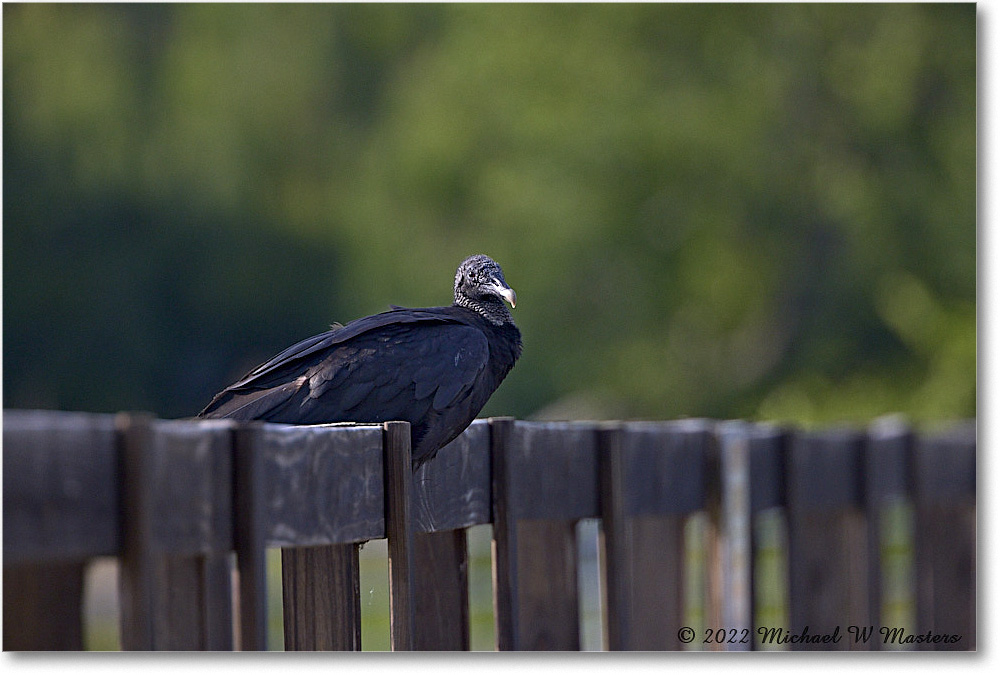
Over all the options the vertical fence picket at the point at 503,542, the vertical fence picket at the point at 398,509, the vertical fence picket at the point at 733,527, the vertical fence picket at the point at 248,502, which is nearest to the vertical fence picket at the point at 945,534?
the vertical fence picket at the point at 733,527

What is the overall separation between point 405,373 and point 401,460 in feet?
2.01

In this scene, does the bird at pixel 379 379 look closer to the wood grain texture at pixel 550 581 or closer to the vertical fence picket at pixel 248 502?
the wood grain texture at pixel 550 581

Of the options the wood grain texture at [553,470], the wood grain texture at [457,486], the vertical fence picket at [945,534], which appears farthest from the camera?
the vertical fence picket at [945,534]

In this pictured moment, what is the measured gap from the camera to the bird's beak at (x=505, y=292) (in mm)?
3123

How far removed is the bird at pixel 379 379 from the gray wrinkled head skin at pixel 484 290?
0.30 meters

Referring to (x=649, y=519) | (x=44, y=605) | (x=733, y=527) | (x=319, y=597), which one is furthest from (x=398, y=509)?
(x=733, y=527)

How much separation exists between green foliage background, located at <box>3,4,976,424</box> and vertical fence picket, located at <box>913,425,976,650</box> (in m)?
0.18

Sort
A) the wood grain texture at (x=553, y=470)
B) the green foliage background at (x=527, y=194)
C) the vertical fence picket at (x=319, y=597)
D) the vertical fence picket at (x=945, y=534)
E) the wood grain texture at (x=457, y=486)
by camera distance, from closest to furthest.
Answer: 1. the vertical fence picket at (x=319, y=597)
2. the wood grain texture at (x=457, y=486)
3. the wood grain texture at (x=553, y=470)
4. the green foliage background at (x=527, y=194)
5. the vertical fence picket at (x=945, y=534)

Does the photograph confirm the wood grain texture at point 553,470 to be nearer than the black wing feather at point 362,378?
Yes

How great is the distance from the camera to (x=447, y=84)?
4523 mm

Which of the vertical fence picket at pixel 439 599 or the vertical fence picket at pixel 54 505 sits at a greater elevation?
the vertical fence picket at pixel 54 505

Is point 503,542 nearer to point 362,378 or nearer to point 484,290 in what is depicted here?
point 362,378

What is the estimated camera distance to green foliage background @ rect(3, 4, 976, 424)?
346 cm

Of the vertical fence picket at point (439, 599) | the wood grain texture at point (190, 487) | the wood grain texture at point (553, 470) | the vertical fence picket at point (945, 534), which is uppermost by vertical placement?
the wood grain texture at point (190, 487)
